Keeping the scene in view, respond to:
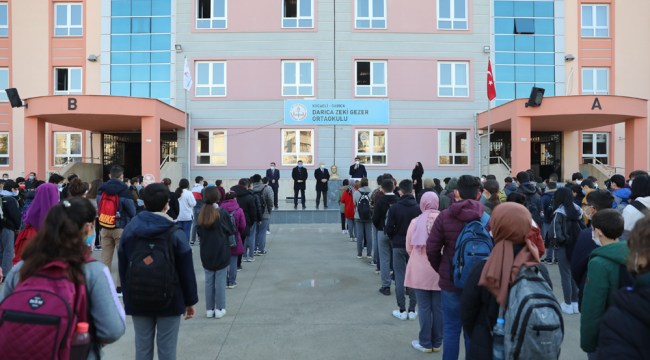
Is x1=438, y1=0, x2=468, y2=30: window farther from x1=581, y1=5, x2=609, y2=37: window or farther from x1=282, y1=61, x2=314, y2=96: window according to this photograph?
x1=282, y1=61, x2=314, y2=96: window

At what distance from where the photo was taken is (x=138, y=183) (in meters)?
10.3

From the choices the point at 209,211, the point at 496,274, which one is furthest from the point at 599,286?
the point at 209,211

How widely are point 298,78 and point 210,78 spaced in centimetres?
437

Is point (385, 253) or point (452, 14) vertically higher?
point (452, 14)

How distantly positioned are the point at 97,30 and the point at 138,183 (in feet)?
48.1

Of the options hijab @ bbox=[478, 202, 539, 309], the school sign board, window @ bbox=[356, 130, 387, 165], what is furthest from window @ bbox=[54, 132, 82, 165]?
hijab @ bbox=[478, 202, 539, 309]

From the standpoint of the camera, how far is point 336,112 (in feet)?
67.1

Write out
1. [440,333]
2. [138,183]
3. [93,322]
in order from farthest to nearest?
[138,183] → [440,333] → [93,322]

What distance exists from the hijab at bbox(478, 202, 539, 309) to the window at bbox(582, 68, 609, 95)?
22.7m

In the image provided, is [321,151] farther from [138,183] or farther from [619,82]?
[619,82]

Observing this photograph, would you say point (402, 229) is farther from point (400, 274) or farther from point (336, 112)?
point (336, 112)

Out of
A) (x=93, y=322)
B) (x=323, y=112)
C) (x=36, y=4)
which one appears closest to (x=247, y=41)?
(x=323, y=112)

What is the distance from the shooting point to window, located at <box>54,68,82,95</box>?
2133 cm

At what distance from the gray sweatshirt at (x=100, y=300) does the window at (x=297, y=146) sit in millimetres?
18475
